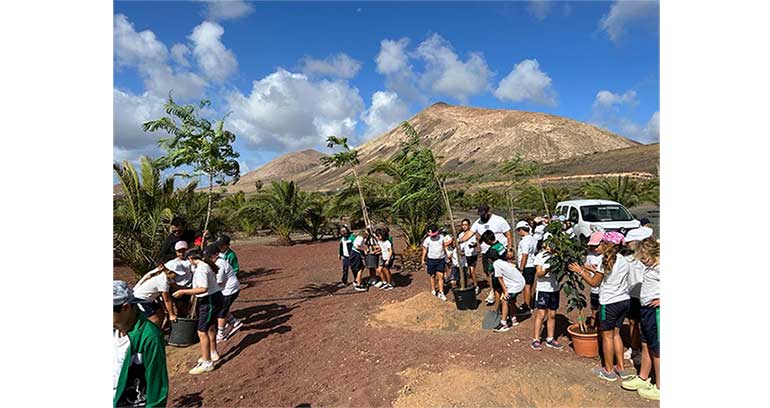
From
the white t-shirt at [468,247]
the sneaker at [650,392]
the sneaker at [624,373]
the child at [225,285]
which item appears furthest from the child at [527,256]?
the child at [225,285]

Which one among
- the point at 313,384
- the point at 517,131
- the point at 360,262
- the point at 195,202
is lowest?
the point at 313,384

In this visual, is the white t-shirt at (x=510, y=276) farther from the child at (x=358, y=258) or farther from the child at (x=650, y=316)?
the child at (x=358, y=258)

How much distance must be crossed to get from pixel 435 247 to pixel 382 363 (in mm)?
2826

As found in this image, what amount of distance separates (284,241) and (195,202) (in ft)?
31.3

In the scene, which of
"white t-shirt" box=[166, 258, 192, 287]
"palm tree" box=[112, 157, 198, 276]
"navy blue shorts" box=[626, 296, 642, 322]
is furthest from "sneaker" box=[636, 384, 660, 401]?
"palm tree" box=[112, 157, 198, 276]

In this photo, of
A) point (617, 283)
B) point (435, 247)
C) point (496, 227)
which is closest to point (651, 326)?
point (617, 283)

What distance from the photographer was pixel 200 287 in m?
4.54

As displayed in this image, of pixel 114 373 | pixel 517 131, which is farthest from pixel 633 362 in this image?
pixel 517 131

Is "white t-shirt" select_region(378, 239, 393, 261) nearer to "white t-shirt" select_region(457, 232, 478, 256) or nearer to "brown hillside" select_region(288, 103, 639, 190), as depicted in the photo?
"white t-shirt" select_region(457, 232, 478, 256)

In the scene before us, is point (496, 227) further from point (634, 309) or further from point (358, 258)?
point (358, 258)

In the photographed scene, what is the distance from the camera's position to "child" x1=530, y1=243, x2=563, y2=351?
16.1 feet

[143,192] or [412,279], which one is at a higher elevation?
[143,192]

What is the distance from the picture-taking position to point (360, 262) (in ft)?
28.5

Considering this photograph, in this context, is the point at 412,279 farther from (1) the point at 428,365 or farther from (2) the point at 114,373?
(2) the point at 114,373
